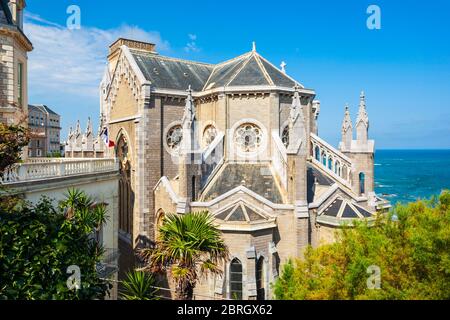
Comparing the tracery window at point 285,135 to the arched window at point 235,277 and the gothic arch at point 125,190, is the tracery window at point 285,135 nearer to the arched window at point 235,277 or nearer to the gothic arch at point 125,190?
the arched window at point 235,277

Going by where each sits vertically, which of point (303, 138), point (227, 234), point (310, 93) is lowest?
point (227, 234)

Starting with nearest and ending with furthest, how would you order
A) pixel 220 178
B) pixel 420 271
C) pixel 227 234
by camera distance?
1. pixel 420 271
2. pixel 227 234
3. pixel 220 178

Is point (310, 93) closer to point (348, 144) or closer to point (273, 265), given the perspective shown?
point (348, 144)

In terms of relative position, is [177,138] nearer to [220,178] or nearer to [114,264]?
[220,178]

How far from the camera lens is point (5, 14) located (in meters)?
17.7

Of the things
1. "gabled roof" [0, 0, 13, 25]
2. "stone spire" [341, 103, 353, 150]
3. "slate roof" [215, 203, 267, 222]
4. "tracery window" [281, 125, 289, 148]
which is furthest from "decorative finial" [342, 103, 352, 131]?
"gabled roof" [0, 0, 13, 25]

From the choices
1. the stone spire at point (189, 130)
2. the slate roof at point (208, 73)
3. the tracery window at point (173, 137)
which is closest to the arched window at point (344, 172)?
the slate roof at point (208, 73)

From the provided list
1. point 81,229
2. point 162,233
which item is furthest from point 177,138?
point 81,229

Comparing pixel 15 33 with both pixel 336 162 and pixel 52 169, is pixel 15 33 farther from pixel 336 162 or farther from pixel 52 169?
pixel 336 162

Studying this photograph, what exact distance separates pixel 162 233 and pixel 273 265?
23.7ft

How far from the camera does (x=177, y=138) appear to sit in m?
26.8
